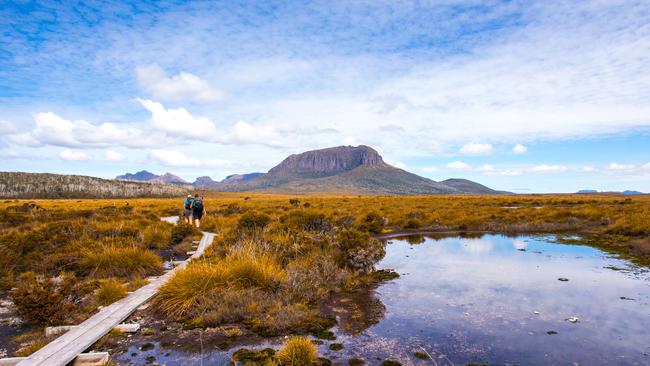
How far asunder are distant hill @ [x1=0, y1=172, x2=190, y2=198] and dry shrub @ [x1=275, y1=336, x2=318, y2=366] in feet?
432

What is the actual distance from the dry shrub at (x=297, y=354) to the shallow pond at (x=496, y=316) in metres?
0.66

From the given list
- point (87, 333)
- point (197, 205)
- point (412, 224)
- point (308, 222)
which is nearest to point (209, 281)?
point (87, 333)

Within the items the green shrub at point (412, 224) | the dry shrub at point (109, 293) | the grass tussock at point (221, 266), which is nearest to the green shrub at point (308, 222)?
the grass tussock at point (221, 266)

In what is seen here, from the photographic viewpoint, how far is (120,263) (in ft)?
39.5

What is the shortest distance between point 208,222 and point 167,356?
63.1ft

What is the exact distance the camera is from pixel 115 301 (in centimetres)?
922

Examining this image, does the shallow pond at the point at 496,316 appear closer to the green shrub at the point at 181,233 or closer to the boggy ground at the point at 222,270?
the boggy ground at the point at 222,270

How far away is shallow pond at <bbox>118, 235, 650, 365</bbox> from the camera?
23.0ft

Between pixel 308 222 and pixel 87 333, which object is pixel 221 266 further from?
pixel 308 222

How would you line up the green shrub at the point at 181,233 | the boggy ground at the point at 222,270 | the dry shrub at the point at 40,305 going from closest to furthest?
the dry shrub at the point at 40,305
the boggy ground at the point at 222,270
the green shrub at the point at 181,233

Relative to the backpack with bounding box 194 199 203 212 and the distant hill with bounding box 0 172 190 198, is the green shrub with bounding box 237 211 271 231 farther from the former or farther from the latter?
the distant hill with bounding box 0 172 190 198

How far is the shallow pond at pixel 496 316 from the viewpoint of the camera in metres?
7.02

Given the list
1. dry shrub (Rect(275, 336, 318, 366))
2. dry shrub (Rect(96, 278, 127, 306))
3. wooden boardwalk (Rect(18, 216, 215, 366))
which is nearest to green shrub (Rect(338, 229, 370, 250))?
wooden boardwalk (Rect(18, 216, 215, 366))

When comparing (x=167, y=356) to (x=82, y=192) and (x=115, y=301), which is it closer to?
(x=115, y=301)
